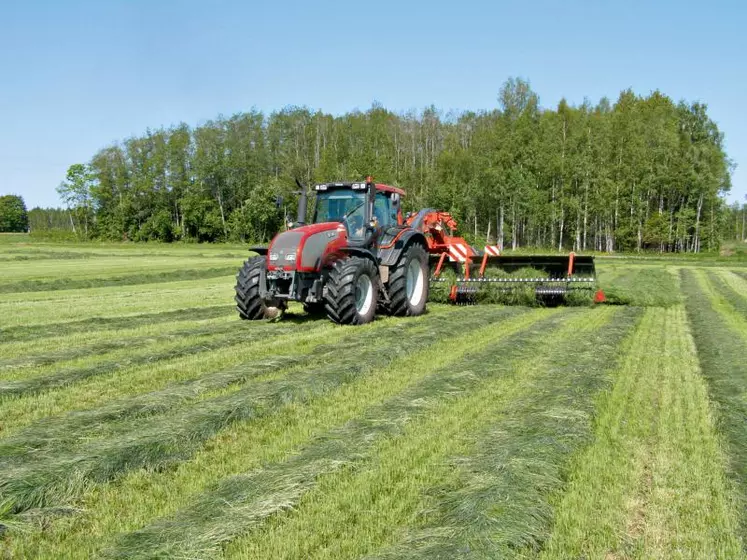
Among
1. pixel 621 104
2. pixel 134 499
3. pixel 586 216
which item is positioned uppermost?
pixel 621 104

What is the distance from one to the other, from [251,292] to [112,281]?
12.1 m

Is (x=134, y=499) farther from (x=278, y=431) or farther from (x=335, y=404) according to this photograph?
(x=335, y=404)

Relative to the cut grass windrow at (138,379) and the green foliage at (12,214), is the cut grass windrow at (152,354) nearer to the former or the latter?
the cut grass windrow at (138,379)

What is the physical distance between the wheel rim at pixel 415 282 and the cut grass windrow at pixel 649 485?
20.0ft

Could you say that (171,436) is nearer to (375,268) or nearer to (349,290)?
(349,290)

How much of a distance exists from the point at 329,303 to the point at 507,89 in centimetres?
5573

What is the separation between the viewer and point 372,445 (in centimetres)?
454

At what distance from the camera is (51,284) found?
19.2 metres

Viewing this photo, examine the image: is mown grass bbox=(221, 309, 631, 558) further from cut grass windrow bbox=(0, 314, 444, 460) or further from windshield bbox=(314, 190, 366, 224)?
windshield bbox=(314, 190, 366, 224)

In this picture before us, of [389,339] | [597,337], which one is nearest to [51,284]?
[389,339]

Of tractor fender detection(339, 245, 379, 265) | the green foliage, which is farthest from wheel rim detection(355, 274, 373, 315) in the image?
the green foliage

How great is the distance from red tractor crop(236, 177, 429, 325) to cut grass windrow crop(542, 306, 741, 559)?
16.4ft

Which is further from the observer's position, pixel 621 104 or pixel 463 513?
pixel 621 104

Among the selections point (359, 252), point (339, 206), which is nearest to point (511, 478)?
point (359, 252)
